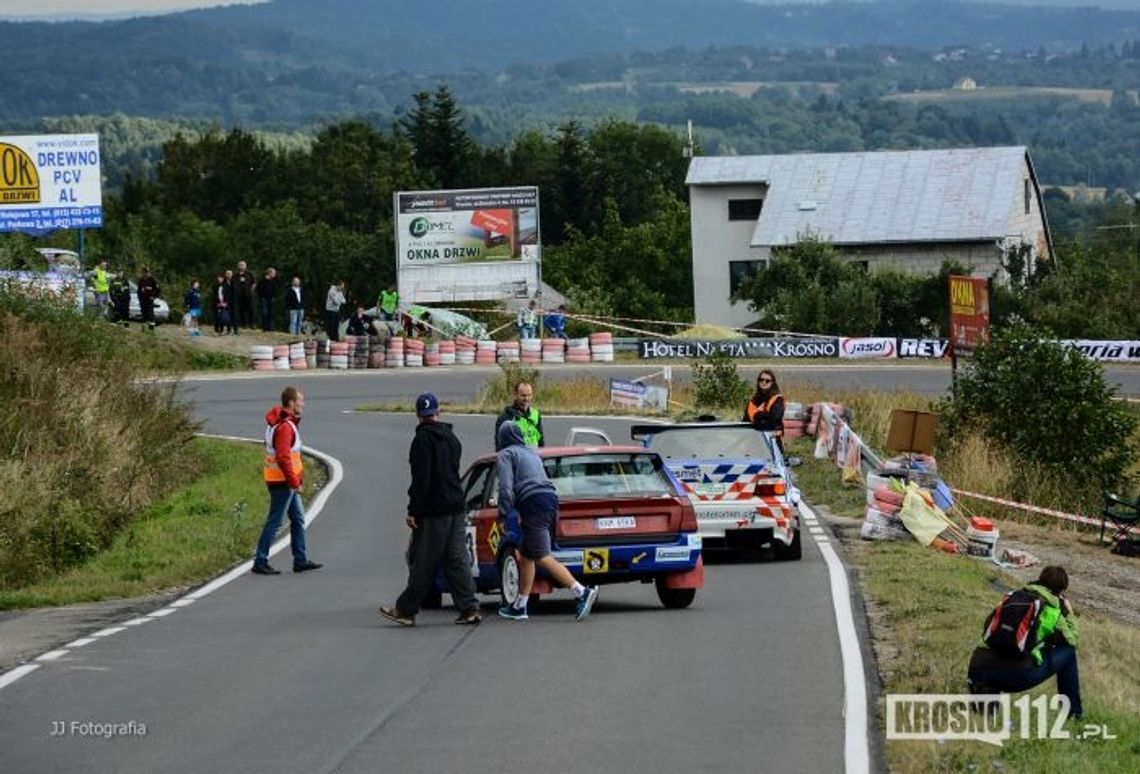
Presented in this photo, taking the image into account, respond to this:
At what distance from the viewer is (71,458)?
29109mm

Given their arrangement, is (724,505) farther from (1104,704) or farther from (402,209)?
(402,209)

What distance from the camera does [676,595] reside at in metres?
18.5

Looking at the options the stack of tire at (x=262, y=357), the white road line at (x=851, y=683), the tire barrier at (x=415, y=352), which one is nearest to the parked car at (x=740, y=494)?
the white road line at (x=851, y=683)

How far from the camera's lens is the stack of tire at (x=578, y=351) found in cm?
6106

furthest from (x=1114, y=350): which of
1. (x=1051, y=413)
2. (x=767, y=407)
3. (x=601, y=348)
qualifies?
(x=767, y=407)

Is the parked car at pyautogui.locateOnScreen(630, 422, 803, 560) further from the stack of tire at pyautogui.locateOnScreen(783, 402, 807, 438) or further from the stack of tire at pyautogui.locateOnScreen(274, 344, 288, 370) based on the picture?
the stack of tire at pyautogui.locateOnScreen(274, 344, 288, 370)

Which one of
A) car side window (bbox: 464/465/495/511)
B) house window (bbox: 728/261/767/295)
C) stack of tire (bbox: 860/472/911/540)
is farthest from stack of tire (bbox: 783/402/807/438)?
house window (bbox: 728/261/767/295)

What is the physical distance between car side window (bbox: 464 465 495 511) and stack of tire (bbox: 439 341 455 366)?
40.8m

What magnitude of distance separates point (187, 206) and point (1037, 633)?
133m

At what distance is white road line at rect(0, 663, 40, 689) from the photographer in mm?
15008

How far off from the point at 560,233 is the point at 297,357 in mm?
75872

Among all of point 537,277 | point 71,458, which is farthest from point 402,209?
point 71,458

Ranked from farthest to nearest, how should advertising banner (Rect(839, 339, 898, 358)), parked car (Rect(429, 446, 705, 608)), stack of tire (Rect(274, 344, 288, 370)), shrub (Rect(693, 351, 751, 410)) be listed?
advertising banner (Rect(839, 339, 898, 358)) < stack of tire (Rect(274, 344, 288, 370)) < shrub (Rect(693, 351, 751, 410)) < parked car (Rect(429, 446, 705, 608))

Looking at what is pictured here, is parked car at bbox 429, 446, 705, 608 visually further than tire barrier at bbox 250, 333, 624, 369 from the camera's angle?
No
